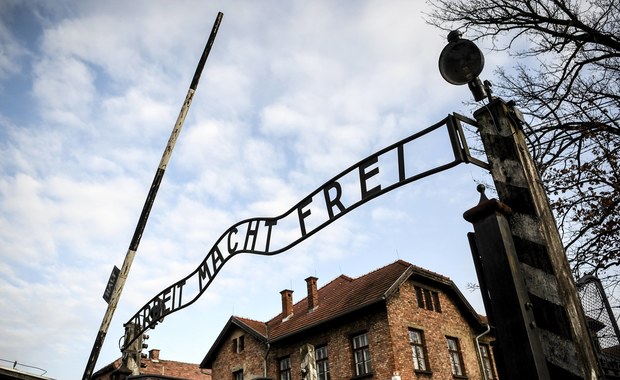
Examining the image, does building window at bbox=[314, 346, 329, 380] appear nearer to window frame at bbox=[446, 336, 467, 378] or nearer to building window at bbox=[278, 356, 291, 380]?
building window at bbox=[278, 356, 291, 380]

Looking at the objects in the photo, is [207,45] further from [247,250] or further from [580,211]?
[580,211]

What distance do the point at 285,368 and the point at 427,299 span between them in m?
7.24

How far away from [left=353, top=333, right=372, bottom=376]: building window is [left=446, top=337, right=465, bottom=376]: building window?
152 inches

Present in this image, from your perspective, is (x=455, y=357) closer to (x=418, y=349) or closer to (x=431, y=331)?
(x=431, y=331)

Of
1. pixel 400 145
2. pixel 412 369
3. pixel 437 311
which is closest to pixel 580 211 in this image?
pixel 400 145

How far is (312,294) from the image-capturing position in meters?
20.3

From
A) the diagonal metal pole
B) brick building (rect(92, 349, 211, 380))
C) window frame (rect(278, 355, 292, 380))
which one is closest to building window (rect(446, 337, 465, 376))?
window frame (rect(278, 355, 292, 380))

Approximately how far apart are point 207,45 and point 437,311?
15176 millimetres

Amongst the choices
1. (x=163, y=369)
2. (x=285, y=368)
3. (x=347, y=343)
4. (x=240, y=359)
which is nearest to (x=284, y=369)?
(x=285, y=368)

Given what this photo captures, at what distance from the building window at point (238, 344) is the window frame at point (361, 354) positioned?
24.3ft

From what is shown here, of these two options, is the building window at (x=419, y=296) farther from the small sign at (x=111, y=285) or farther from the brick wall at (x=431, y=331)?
the small sign at (x=111, y=285)

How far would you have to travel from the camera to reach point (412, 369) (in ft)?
49.2

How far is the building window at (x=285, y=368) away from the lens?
18.4 m

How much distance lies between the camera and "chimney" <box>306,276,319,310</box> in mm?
20016
